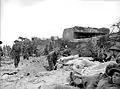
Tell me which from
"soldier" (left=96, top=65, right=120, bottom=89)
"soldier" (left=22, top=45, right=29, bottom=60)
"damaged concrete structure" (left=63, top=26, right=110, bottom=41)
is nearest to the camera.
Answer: "soldier" (left=96, top=65, right=120, bottom=89)

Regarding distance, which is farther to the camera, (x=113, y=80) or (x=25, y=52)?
(x=25, y=52)

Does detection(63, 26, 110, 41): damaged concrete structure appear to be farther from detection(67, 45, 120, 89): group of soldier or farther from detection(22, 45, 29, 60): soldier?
detection(67, 45, 120, 89): group of soldier

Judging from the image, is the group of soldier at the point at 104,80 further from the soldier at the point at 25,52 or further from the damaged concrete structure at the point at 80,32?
the damaged concrete structure at the point at 80,32

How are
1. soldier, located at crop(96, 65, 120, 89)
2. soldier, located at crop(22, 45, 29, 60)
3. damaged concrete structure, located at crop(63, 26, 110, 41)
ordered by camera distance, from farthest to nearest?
damaged concrete structure, located at crop(63, 26, 110, 41) < soldier, located at crop(22, 45, 29, 60) < soldier, located at crop(96, 65, 120, 89)

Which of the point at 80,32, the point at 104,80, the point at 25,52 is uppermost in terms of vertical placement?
the point at 80,32

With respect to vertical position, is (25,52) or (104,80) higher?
(25,52)

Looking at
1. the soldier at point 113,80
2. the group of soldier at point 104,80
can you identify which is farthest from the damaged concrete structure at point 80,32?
the soldier at point 113,80

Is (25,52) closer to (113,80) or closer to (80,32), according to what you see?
(80,32)

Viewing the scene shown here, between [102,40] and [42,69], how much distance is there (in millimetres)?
6176

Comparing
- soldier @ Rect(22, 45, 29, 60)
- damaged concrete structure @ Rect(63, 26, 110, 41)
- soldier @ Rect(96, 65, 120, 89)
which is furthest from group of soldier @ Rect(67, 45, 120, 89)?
damaged concrete structure @ Rect(63, 26, 110, 41)

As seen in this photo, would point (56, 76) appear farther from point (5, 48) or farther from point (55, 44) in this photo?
point (5, 48)

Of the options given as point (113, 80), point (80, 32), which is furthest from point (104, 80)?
point (80, 32)

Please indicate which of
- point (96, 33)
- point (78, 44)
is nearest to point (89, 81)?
point (78, 44)

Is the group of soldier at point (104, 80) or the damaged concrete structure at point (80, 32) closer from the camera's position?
the group of soldier at point (104, 80)
